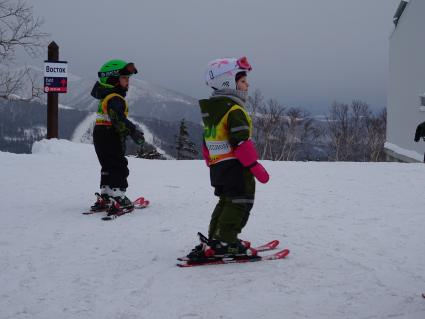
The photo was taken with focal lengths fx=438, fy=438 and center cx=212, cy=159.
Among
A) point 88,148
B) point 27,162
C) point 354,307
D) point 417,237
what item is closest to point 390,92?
point 88,148

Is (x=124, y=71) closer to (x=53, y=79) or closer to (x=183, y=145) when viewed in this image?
(x=53, y=79)

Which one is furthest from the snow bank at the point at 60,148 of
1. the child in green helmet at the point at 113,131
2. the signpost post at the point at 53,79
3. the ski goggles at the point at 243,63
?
the ski goggles at the point at 243,63

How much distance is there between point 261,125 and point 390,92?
15621mm

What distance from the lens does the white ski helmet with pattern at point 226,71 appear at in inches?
155

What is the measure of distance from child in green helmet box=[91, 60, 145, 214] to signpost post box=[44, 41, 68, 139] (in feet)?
28.5

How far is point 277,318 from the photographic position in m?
2.70

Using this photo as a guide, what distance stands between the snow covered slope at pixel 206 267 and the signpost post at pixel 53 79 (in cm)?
637

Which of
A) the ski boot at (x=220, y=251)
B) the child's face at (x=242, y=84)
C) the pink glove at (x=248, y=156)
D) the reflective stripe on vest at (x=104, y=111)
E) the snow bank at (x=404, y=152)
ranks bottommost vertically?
the snow bank at (x=404, y=152)

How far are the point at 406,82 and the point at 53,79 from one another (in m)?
19.7

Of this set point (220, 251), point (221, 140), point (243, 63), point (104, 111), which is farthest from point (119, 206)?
point (243, 63)

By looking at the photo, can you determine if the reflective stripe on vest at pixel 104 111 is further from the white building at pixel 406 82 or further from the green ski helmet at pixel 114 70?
the white building at pixel 406 82

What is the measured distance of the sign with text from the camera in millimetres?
13812

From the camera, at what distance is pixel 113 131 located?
590cm

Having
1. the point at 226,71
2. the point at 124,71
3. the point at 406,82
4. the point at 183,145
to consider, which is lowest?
the point at 183,145
